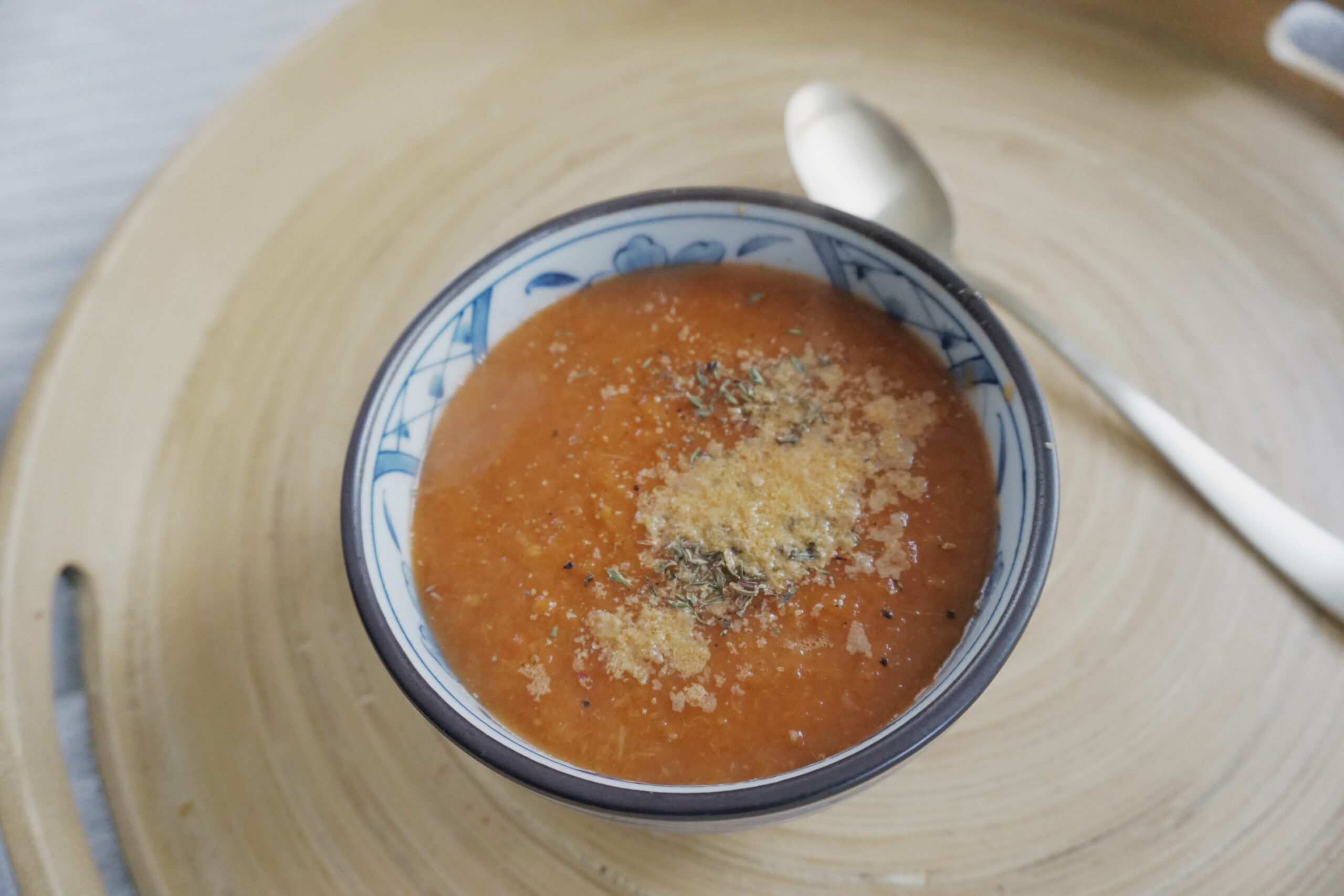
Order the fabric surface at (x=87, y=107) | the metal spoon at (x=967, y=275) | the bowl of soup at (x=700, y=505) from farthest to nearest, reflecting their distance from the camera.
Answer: the fabric surface at (x=87, y=107) → the metal spoon at (x=967, y=275) → the bowl of soup at (x=700, y=505)

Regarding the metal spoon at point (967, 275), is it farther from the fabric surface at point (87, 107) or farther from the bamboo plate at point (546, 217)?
the fabric surface at point (87, 107)

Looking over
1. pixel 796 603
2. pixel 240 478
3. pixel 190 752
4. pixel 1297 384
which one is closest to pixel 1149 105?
pixel 1297 384

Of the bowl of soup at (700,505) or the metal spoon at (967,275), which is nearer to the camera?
the bowl of soup at (700,505)

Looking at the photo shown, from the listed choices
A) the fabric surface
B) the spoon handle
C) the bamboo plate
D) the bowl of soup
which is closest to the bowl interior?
the bowl of soup

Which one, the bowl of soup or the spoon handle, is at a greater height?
the bowl of soup

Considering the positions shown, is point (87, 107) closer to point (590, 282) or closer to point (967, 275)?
point (590, 282)

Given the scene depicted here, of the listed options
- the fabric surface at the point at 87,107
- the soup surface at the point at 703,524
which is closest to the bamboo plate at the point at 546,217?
the soup surface at the point at 703,524

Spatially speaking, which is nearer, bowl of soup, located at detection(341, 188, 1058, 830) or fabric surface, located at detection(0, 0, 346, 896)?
bowl of soup, located at detection(341, 188, 1058, 830)

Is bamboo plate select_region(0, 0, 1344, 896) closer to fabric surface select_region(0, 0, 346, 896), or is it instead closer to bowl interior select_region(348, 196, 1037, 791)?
bowl interior select_region(348, 196, 1037, 791)

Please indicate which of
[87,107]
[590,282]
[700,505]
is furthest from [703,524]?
[87,107]
